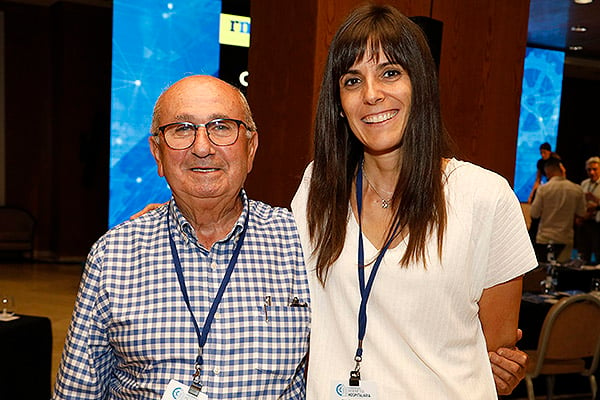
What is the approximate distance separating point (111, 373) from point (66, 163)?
9492 millimetres

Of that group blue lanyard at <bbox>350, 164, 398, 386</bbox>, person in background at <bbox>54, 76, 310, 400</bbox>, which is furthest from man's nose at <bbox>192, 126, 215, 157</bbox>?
blue lanyard at <bbox>350, 164, 398, 386</bbox>

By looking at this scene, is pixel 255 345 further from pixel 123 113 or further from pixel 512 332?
pixel 123 113

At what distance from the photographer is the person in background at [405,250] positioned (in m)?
1.64

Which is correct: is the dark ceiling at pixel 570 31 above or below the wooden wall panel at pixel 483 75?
above

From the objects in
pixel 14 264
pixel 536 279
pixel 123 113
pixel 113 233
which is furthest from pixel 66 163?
pixel 113 233

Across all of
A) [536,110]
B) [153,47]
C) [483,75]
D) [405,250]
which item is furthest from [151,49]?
[536,110]

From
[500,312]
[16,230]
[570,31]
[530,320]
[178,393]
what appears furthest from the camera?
[570,31]

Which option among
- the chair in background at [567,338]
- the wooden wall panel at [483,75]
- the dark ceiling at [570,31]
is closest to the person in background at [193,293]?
the wooden wall panel at [483,75]

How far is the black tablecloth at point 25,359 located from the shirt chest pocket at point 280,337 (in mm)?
2660

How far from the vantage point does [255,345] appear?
5.44ft

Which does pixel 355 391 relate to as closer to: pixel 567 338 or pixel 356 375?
pixel 356 375

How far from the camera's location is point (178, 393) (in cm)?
158

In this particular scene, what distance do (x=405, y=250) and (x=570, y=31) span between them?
10.7m

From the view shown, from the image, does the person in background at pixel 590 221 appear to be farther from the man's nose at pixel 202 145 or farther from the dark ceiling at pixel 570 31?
the man's nose at pixel 202 145
